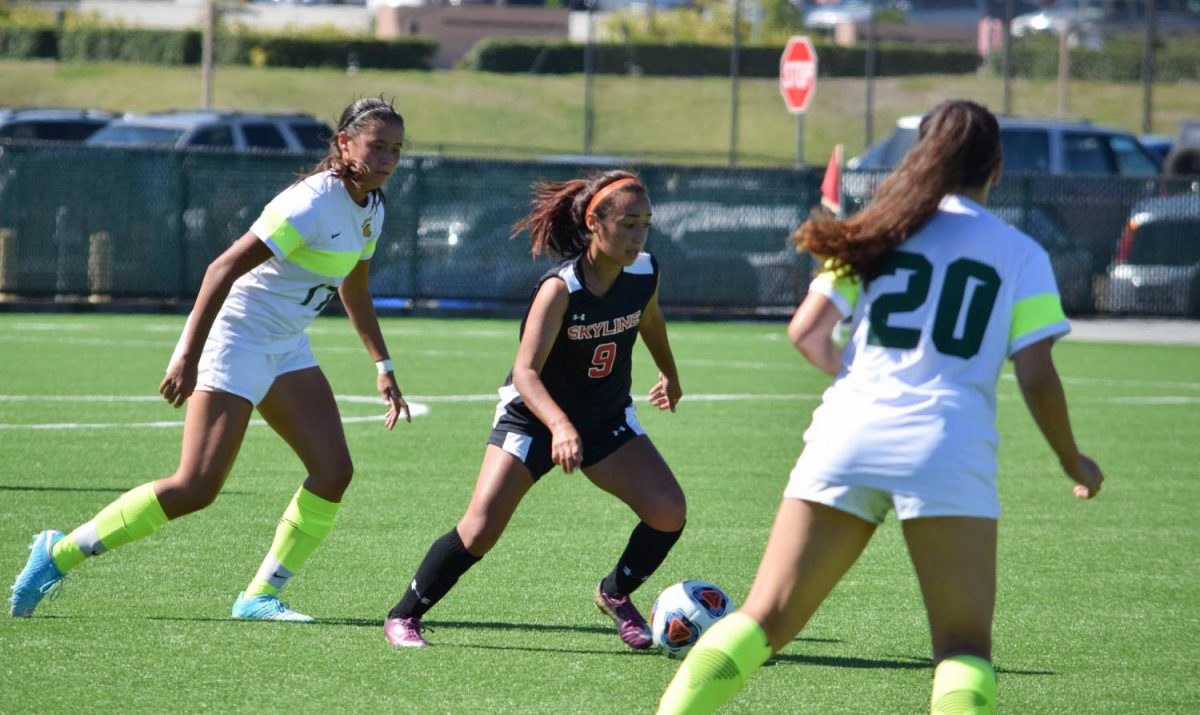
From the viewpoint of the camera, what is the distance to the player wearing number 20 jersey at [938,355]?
3.97m

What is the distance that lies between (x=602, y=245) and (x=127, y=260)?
1604cm

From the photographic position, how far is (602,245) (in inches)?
228

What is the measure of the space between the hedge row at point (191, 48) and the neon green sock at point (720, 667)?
158 ft

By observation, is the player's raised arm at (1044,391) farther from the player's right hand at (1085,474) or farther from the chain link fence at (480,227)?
the chain link fence at (480,227)

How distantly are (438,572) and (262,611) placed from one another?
0.89m

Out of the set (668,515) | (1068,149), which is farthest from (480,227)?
(668,515)

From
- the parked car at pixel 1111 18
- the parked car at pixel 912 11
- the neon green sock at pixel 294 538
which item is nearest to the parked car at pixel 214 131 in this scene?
the neon green sock at pixel 294 538

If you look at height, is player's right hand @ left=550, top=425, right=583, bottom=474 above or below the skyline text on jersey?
below

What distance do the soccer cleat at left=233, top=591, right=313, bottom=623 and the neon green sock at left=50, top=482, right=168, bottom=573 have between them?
499 mm

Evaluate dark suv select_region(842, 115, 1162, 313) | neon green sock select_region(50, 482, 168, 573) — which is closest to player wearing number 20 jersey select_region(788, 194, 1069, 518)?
neon green sock select_region(50, 482, 168, 573)

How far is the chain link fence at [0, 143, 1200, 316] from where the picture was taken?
803 inches

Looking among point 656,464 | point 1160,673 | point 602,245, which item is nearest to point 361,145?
point 602,245

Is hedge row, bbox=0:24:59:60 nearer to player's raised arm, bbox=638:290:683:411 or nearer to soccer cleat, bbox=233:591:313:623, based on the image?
soccer cleat, bbox=233:591:313:623

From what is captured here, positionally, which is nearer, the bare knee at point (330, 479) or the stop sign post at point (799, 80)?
the bare knee at point (330, 479)
